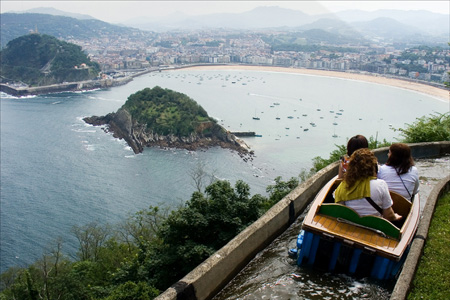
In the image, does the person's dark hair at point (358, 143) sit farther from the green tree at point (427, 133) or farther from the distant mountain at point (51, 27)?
the distant mountain at point (51, 27)

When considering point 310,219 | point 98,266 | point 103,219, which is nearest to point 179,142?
point 103,219

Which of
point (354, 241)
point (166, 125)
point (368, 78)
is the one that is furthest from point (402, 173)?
point (368, 78)

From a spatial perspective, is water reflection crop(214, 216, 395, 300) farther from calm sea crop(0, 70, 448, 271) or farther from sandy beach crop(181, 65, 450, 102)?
sandy beach crop(181, 65, 450, 102)

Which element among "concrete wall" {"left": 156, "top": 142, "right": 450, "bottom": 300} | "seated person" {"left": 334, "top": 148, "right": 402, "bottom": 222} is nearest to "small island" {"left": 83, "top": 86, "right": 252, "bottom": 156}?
"concrete wall" {"left": 156, "top": 142, "right": 450, "bottom": 300}

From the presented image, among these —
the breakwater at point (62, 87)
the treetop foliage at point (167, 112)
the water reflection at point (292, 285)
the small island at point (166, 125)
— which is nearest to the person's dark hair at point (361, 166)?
the water reflection at point (292, 285)

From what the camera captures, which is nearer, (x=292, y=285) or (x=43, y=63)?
(x=292, y=285)

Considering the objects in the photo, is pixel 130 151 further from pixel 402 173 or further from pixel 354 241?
pixel 354 241

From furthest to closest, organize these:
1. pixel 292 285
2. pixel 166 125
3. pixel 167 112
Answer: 1. pixel 167 112
2. pixel 166 125
3. pixel 292 285
